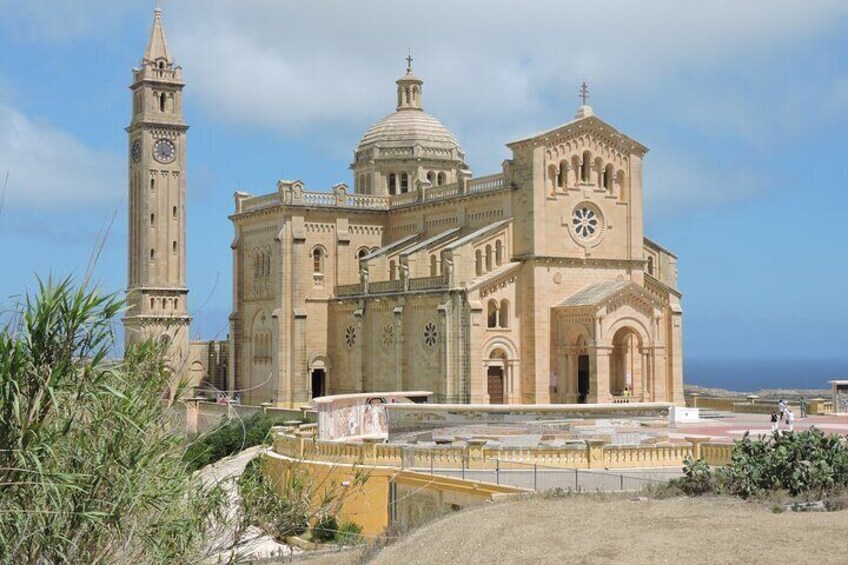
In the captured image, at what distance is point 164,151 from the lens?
6378cm

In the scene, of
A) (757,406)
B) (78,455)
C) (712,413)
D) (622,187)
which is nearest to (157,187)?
(622,187)

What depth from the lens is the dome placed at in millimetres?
66625

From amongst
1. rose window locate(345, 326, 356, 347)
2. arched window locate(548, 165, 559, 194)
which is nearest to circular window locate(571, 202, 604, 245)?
arched window locate(548, 165, 559, 194)

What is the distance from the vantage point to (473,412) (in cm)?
3500

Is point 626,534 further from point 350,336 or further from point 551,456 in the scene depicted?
point 350,336

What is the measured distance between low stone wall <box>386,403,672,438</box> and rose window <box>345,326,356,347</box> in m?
23.1

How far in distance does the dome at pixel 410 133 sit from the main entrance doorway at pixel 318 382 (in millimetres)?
13434

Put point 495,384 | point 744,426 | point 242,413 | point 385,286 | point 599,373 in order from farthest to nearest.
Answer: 1. point 385,286
2. point 242,413
3. point 495,384
4. point 599,373
5. point 744,426

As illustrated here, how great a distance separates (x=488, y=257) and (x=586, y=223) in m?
4.54

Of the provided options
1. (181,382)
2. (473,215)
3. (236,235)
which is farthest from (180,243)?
(181,382)

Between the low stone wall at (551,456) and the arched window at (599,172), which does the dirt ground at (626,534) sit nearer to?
the low stone wall at (551,456)

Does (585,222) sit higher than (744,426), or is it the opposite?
(585,222)

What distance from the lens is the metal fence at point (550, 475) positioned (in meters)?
26.0

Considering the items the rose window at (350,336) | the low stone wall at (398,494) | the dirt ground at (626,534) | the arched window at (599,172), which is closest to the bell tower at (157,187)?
the rose window at (350,336)
